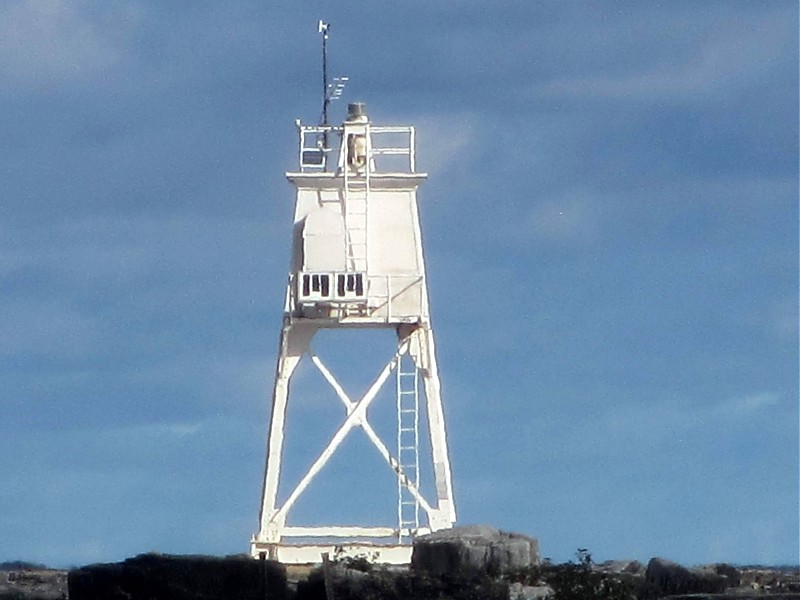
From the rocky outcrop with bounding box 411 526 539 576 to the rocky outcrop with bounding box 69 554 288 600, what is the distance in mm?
5556

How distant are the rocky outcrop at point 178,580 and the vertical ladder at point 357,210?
840 inches

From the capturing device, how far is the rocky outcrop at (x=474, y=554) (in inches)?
1753

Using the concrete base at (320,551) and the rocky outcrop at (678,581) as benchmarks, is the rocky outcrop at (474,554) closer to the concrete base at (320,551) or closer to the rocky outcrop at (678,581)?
the rocky outcrop at (678,581)

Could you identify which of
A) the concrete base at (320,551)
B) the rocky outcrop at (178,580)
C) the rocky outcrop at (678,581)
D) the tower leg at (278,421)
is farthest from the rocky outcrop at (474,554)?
the tower leg at (278,421)

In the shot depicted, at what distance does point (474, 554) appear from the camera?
4484 cm

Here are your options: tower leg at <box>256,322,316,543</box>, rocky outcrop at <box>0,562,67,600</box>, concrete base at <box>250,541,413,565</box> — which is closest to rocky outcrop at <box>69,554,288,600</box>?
rocky outcrop at <box>0,562,67,600</box>

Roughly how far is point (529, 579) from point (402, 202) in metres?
19.1

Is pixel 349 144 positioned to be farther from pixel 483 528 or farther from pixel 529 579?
pixel 529 579

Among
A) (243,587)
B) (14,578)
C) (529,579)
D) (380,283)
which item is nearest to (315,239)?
(380,283)

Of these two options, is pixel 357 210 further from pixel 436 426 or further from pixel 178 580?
pixel 178 580

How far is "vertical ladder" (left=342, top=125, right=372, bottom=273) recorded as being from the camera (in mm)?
59812

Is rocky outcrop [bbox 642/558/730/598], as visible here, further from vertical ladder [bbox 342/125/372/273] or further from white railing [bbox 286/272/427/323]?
vertical ladder [bbox 342/125/372/273]

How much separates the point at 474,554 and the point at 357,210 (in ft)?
55.4

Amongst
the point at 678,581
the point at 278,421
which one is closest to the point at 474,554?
the point at 678,581
